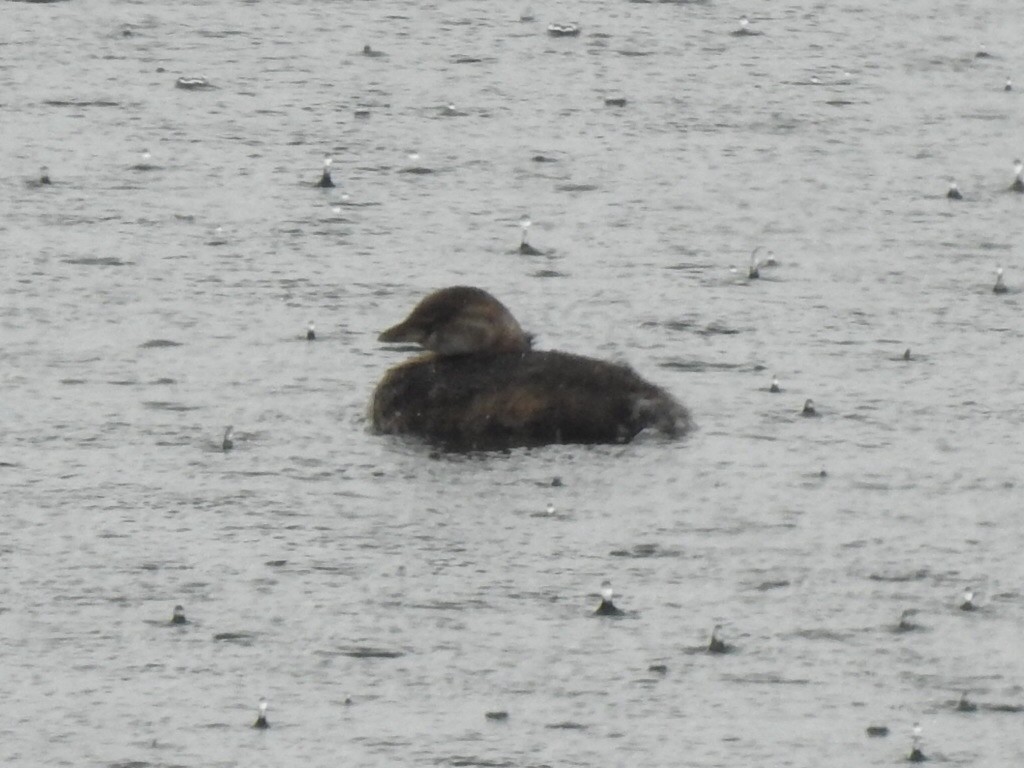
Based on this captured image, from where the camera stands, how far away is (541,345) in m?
14.4

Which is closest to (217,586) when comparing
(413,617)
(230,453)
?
(413,617)

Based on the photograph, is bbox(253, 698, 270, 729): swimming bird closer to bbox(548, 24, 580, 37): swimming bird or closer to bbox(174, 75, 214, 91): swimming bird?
Answer: bbox(174, 75, 214, 91): swimming bird

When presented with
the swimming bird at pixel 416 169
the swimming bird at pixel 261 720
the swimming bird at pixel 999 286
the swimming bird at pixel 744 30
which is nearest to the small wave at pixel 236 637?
the swimming bird at pixel 261 720

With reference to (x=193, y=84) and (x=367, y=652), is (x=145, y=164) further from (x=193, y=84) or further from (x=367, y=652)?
(x=367, y=652)

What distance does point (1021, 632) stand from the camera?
33.1ft

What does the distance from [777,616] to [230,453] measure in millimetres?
3022

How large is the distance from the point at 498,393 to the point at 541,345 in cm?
A: 155

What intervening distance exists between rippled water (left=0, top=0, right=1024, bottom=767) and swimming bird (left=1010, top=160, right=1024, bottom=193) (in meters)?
0.13

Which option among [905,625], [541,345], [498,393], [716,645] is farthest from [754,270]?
[716,645]

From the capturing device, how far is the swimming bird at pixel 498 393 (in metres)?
12.7

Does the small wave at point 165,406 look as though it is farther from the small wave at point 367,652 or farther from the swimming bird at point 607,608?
the small wave at point 367,652

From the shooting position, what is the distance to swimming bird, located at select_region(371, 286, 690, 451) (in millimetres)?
12672

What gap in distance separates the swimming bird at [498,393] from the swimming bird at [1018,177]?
5.22 m

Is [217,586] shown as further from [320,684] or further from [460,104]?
[460,104]
